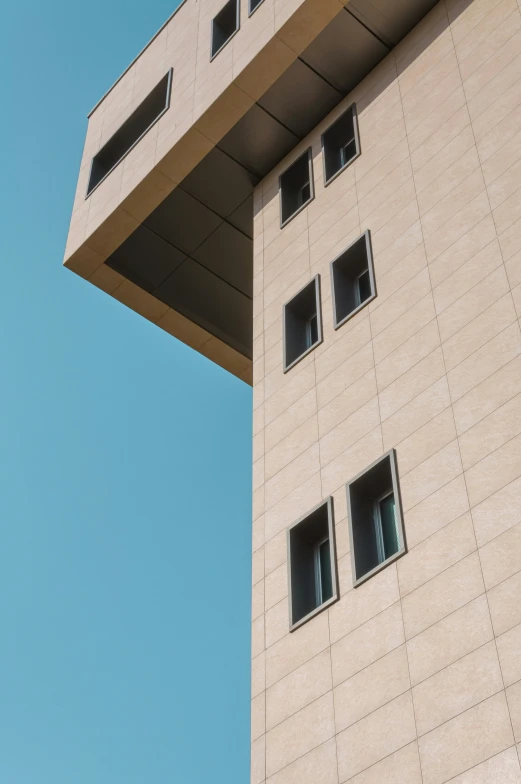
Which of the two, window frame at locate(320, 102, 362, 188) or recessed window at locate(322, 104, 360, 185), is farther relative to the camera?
recessed window at locate(322, 104, 360, 185)

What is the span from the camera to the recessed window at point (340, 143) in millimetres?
23750

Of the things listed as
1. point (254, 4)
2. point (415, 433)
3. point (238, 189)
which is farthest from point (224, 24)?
point (415, 433)

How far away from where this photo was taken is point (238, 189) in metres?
27.2

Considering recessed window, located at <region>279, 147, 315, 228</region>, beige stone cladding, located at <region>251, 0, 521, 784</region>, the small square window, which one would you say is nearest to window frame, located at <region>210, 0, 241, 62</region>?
recessed window, located at <region>279, 147, 315, 228</region>

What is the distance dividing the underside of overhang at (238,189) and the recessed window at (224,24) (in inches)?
121

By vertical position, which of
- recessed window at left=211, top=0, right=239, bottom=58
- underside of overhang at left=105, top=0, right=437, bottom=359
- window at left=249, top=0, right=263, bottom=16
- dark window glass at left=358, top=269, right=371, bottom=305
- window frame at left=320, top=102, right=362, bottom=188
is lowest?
dark window glass at left=358, top=269, right=371, bottom=305

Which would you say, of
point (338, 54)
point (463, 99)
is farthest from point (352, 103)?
point (463, 99)

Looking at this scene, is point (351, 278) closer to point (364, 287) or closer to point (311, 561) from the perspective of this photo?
point (364, 287)

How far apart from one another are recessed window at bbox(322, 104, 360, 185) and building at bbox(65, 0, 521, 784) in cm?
5

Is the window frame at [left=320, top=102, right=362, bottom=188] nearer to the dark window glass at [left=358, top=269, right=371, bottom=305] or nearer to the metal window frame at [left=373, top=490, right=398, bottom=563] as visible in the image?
the dark window glass at [left=358, top=269, right=371, bottom=305]

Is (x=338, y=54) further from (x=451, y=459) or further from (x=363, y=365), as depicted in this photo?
(x=451, y=459)

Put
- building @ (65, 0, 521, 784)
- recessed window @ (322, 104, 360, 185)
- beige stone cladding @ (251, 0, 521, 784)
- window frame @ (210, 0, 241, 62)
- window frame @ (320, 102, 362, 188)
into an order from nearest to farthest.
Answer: beige stone cladding @ (251, 0, 521, 784)
building @ (65, 0, 521, 784)
window frame @ (320, 102, 362, 188)
recessed window @ (322, 104, 360, 185)
window frame @ (210, 0, 241, 62)

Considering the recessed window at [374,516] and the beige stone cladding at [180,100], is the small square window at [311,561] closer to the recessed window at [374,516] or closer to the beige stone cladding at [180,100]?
the recessed window at [374,516]

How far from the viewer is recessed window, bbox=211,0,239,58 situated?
27591 millimetres
